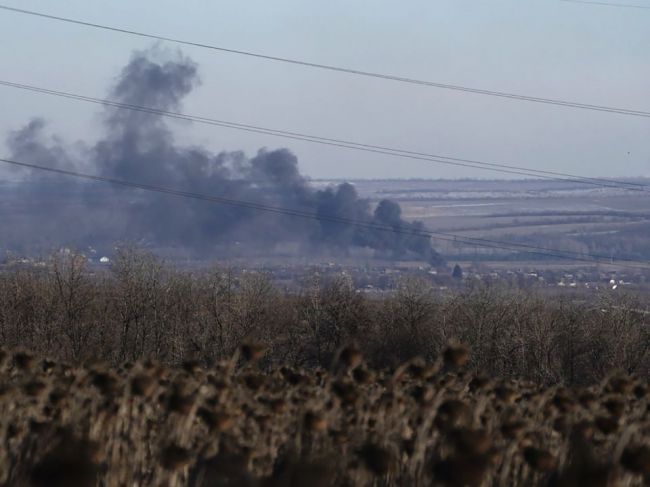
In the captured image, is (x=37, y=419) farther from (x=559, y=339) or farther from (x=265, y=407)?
(x=559, y=339)

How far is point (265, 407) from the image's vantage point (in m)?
8.14

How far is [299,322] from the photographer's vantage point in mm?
83125

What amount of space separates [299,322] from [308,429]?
7583cm

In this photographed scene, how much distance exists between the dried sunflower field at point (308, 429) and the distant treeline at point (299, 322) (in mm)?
64249

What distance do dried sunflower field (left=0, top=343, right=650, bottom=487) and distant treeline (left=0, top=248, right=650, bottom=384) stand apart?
2529 inches

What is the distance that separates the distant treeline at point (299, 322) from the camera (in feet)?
256

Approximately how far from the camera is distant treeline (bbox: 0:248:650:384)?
7806 centimetres

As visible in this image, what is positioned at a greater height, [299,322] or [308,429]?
[308,429]

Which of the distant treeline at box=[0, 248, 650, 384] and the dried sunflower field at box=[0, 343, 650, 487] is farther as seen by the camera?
the distant treeline at box=[0, 248, 650, 384]

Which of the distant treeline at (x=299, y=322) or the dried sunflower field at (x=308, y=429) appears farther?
the distant treeline at (x=299, y=322)

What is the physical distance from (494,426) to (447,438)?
1.88m

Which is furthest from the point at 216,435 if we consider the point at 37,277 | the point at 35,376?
the point at 37,277

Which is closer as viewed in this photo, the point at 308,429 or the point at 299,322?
→ the point at 308,429

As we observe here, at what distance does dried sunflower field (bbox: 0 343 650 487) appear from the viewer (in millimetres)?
6250
